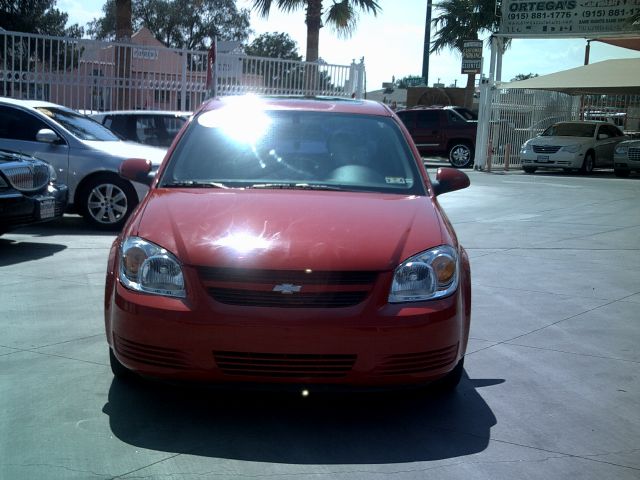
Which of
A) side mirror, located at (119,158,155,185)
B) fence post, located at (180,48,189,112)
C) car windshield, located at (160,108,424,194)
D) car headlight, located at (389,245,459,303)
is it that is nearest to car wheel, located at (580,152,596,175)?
fence post, located at (180,48,189,112)

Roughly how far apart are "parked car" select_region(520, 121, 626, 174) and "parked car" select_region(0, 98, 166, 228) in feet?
52.6

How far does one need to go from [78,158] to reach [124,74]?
7.60 metres

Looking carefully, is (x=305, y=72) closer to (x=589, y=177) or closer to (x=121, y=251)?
(x=589, y=177)

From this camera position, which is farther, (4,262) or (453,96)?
(453,96)

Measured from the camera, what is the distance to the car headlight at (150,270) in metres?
4.14

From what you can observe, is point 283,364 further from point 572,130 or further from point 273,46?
point 273,46

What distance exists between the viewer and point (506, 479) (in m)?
3.77

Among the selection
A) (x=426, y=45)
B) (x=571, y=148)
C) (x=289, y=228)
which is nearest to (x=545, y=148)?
(x=571, y=148)

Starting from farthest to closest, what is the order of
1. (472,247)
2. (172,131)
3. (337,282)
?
(172,131), (472,247), (337,282)

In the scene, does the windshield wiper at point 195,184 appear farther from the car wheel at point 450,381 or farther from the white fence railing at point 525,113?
the white fence railing at point 525,113

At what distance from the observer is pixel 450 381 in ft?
15.6

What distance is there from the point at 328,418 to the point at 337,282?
31.7 inches

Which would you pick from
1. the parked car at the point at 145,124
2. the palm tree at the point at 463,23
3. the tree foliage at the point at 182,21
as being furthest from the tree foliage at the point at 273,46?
the parked car at the point at 145,124

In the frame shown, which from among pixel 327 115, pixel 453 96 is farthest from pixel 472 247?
pixel 453 96
